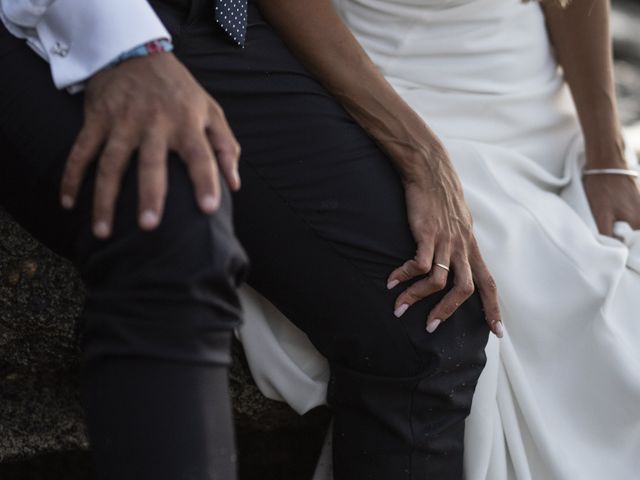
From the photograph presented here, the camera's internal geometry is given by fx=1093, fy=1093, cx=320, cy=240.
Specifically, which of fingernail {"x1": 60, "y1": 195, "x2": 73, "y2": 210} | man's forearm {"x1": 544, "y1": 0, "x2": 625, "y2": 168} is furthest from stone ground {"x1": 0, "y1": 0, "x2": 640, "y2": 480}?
man's forearm {"x1": 544, "y1": 0, "x2": 625, "y2": 168}

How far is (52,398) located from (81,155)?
64 cm

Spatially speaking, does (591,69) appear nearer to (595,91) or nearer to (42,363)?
(595,91)

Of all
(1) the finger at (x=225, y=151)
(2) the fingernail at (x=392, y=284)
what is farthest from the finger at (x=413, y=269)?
(1) the finger at (x=225, y=151)

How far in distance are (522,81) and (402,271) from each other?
0.61 m

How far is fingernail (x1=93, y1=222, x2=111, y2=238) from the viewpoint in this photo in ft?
3.67

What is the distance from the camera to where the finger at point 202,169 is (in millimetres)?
1114

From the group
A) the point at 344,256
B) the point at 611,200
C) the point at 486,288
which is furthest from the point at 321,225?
the point at 611,200

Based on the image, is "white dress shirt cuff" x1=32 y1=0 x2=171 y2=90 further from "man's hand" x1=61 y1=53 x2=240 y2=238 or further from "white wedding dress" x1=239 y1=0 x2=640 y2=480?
"white wedding dress" x1=239 y1=0 x2=640 y2=480

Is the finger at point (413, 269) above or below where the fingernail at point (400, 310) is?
above

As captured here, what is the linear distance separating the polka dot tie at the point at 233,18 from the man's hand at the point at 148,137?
0.23m

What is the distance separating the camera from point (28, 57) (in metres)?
1.31

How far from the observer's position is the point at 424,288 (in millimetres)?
1413

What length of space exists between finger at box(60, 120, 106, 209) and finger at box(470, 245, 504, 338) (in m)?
0.57

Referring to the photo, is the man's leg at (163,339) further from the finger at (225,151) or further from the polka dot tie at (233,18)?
the polka dot tie at (233,18)
